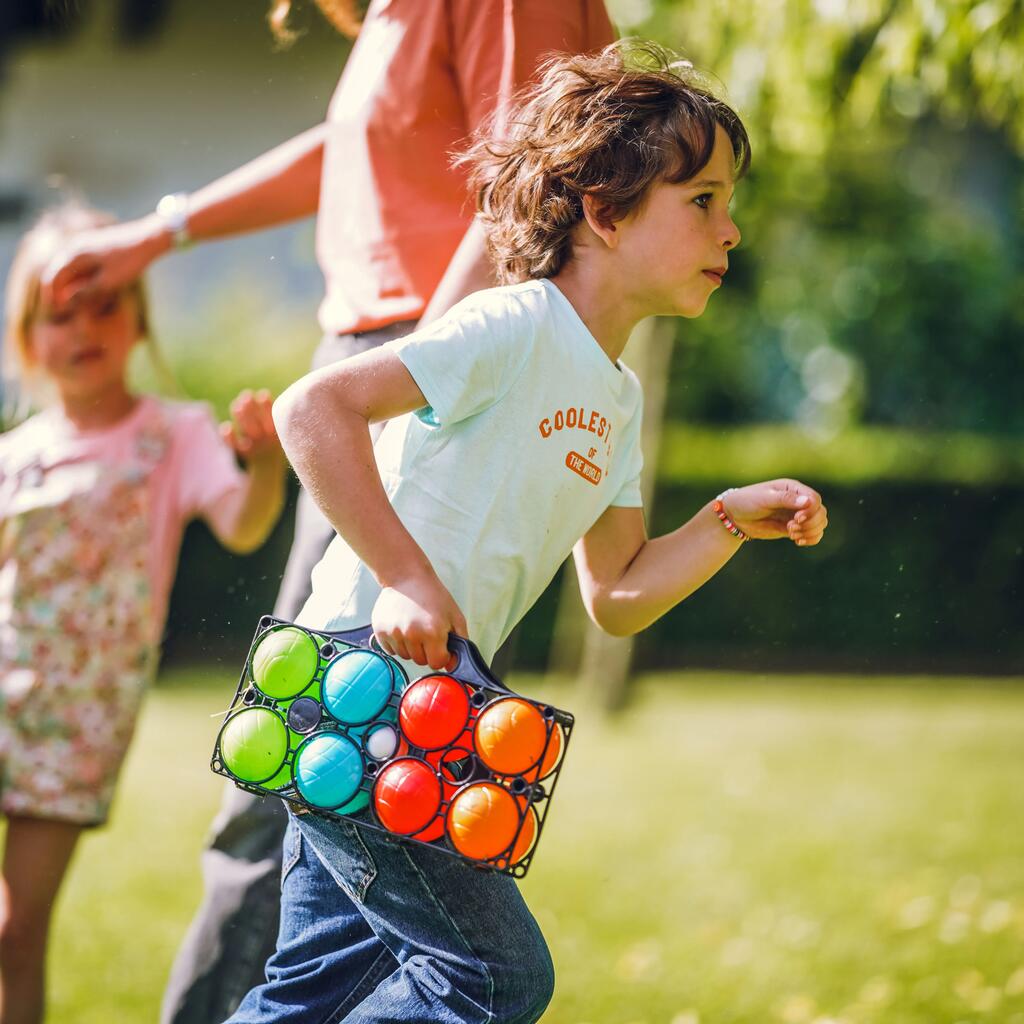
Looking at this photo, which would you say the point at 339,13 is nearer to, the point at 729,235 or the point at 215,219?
the point at 215,219

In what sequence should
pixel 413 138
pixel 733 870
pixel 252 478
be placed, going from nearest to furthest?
pixel 413 138, pixel 252 478, pixel 733 870

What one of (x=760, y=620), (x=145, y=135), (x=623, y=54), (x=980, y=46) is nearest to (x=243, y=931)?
(x=623, y=54)

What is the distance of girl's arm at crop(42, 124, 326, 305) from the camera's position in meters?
2.47

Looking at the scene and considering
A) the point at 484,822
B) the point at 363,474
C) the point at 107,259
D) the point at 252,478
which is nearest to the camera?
the point at 484,822

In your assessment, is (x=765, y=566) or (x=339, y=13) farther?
(x=765, y=566)

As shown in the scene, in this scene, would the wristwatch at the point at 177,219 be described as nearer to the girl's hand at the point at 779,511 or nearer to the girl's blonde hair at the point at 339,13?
the girl's blonde hair at the point at 339,13

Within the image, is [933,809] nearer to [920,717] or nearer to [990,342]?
[920,717]

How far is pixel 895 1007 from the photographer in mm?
3168

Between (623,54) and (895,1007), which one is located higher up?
(623,54)

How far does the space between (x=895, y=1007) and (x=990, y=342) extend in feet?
36.0

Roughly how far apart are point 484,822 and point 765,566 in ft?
27.7

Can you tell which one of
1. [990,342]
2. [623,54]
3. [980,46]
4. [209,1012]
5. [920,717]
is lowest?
[990,342]

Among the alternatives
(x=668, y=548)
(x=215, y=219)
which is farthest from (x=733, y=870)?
(x=215, y=219)

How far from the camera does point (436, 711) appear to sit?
1.64 meters
